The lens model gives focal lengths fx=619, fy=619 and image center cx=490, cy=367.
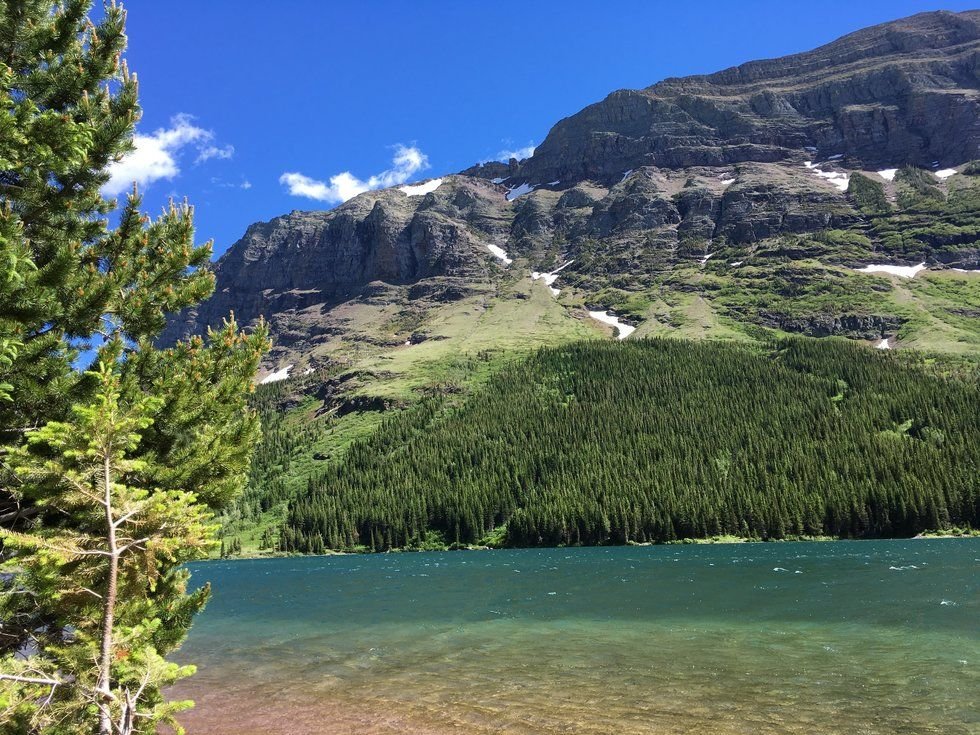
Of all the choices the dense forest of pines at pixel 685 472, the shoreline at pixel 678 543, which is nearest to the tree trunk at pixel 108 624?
the shoreline at pixel 678 543

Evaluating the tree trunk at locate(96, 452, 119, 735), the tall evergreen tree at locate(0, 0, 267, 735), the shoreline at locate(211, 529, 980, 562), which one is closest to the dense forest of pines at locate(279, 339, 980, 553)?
the shoreline at locate(211, 529, 980, 562)

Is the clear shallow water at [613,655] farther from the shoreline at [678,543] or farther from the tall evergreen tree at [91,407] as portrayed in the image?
the shoreline at [678,543]

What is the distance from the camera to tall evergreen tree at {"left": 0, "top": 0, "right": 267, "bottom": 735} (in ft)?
29.5

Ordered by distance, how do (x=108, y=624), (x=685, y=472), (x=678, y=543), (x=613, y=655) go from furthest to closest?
(x=685, y=472) → (x=678, y=543) → (x=613, y=655) → (x=108, y=624)

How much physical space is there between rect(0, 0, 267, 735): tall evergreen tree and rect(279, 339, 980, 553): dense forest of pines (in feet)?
431

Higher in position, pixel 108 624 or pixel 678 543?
pixel 108 624

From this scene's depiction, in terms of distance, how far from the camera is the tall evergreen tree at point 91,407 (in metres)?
8.98

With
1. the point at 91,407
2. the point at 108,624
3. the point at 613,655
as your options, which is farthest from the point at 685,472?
the point at 91,407

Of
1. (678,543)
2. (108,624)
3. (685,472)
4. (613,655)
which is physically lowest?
(678,543)

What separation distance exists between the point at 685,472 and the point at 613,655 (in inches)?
4916

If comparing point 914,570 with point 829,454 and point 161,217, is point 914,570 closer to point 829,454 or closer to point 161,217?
point 161,217

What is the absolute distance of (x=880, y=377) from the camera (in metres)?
192

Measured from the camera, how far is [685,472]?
152 meters

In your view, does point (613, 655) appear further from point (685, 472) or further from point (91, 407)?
point (685, 472)
